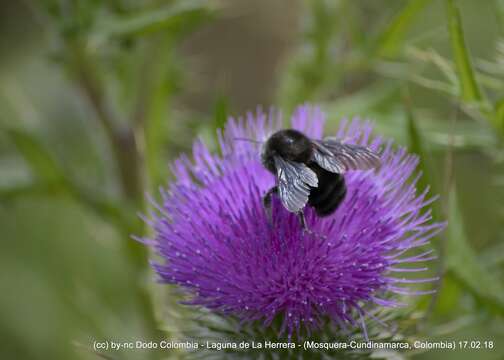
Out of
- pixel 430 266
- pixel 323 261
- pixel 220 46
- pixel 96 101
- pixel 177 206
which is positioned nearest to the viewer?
pixel 323 261

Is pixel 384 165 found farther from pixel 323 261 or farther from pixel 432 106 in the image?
pixel 432 106

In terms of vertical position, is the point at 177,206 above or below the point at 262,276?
above

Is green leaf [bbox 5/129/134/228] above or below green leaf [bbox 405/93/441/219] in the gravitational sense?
above

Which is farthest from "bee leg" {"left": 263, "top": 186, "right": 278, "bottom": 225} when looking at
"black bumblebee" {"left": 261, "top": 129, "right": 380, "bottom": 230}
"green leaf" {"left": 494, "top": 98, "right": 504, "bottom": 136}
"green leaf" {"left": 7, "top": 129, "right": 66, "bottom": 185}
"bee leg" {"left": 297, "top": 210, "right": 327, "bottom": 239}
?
"green leaf" {"left": 7, "top": 129, "right": 66, "bottom": 185}

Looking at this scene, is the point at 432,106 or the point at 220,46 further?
the point at 220,46

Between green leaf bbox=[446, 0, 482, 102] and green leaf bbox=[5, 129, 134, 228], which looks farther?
green leaf bbox=[5, 129, 134, 228]

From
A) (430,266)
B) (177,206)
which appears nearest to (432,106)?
(430,266)

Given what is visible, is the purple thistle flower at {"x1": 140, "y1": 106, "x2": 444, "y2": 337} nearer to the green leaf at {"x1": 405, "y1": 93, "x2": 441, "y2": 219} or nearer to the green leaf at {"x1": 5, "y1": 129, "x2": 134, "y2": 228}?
the green leaf at {"x1": 405, "y1": 93, "x2": 441, "y2": 219}

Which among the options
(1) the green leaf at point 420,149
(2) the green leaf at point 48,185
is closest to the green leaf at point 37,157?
(2) the green leaf at point 48,185

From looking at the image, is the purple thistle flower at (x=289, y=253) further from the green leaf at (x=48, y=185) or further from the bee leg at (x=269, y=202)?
the green leaf at (x=48, y=185)
